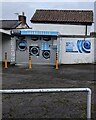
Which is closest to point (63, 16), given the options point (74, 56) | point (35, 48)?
point (74, 56)

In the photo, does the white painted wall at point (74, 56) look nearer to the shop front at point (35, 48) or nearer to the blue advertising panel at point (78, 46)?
the blue advertising panel at point (78, 46)

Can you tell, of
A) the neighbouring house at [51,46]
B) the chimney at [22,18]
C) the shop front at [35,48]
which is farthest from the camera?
the chimney at [22,18]

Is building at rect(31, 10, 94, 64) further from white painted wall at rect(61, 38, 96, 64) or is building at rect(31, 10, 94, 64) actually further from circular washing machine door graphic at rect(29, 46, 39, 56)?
circular washing machine door graphic at rect(29, 46, 39, 56)

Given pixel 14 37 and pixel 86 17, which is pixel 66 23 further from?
pixel 14 37

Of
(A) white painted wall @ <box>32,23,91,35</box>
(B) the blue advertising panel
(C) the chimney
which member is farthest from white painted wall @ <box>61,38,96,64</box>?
(C) the chimney

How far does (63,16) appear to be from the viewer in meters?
36.4

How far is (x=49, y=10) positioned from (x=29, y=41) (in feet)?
48.8

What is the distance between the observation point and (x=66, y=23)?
34.8 meters

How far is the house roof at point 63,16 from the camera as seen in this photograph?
34844 millimetres

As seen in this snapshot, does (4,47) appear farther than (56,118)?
Yes

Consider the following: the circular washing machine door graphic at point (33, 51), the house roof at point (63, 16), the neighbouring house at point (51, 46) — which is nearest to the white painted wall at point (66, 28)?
the house roof at point (63, 16)

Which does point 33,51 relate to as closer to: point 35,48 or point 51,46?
point 35,48

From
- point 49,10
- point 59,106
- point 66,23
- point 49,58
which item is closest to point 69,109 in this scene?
point 59,106

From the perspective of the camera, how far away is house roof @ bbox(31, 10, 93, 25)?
34844 millimetres
